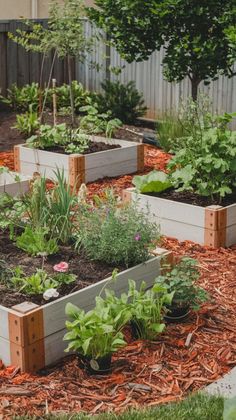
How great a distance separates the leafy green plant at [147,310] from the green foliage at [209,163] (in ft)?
6.30

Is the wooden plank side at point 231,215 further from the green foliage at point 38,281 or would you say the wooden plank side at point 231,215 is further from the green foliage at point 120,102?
the green foliage at point 120,102

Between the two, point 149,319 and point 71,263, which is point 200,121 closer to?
point 71,263

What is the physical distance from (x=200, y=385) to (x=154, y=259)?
46.6 inches

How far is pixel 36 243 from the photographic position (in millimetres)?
5336

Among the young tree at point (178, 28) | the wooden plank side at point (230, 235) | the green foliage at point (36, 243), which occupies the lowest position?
the wooden plank side at point (230, 235)

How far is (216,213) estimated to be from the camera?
6.27 metres

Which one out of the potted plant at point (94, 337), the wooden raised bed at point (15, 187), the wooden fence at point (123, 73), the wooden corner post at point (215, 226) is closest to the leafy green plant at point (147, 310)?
the potted plant at point (94, 337)

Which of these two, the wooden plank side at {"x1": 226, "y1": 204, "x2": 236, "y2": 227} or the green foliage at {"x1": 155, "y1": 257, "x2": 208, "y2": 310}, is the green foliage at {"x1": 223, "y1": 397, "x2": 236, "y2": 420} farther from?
the wooden plank side at {"x1": 226, "y1": 204, "x2": 236, "y2": 227}

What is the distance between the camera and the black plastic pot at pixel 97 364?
14.0 feet

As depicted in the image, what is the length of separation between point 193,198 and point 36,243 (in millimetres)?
1942

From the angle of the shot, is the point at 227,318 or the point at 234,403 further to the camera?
the point at 227,318

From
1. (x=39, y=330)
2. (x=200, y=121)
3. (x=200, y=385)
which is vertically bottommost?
(x=200, y=385)

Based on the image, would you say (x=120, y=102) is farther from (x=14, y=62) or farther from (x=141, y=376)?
(x=141, y=376)

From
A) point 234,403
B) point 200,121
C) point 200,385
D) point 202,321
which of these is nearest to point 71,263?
point 202,321
